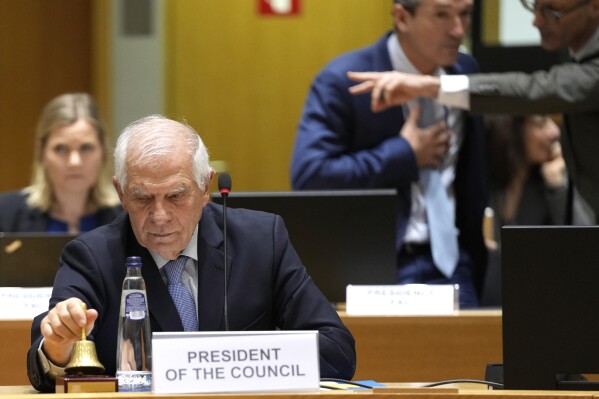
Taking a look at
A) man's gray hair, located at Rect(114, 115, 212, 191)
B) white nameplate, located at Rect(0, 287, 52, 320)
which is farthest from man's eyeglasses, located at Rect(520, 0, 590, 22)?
white nameplate, located at Rect(0, 287, 52, 320)

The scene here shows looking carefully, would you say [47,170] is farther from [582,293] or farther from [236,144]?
[582,293]

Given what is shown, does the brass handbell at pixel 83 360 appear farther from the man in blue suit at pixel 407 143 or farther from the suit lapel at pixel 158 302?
the man in blue suit at pixel 407 143

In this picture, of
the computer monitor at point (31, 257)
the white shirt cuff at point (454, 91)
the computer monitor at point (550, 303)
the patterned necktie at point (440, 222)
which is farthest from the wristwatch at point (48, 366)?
the patterned necktie at point (440, 222)

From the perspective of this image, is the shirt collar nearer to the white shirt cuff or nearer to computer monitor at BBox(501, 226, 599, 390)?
the white shirt cuff

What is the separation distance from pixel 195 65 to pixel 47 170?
231cm

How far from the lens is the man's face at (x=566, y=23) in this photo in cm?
391

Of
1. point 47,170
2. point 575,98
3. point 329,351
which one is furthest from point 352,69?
point 329,351

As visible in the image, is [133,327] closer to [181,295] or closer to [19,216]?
[181,295]

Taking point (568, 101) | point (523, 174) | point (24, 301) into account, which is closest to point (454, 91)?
point (568, 101)

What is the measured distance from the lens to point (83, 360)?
2.40 m

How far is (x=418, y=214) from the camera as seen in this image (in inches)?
173

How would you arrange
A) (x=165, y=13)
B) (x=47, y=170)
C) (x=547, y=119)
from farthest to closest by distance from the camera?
(x=165, y=13) < (x=547, y=119) < (x=47, y=170)

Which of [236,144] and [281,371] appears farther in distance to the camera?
[236,144]

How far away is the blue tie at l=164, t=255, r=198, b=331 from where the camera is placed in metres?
2.84
